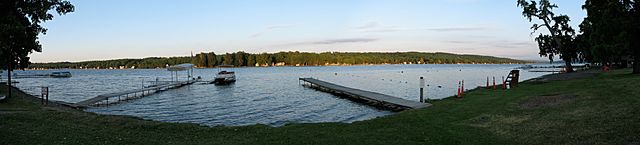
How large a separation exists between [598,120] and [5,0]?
15588 millimetres

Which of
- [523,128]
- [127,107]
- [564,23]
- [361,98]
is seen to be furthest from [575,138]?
[564,23]

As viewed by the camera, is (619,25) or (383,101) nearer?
(383,101)

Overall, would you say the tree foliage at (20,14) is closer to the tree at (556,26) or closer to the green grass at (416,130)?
the green grass at (416,130)

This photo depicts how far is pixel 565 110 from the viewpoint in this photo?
12.8 metres

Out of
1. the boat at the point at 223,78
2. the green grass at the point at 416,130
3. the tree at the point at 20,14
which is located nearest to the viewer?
the green grass at the point at 416,130

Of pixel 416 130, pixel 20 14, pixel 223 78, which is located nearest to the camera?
pixel 416 130

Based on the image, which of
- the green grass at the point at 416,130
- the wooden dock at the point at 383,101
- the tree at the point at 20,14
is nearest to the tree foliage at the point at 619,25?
the wooden dock at the point at 383,101

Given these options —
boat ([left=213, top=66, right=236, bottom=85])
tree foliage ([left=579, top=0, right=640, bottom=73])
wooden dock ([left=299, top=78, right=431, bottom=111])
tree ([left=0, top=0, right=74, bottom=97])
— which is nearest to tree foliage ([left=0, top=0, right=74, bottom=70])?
tree ([left=0, top=0, right=74, bottom=97])

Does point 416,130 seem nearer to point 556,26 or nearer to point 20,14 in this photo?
point 20,14

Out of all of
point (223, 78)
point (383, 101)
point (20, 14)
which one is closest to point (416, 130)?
point (20, 14)

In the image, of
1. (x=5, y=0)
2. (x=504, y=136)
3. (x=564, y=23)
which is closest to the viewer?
(x=504, y=136)

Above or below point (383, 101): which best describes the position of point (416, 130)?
above

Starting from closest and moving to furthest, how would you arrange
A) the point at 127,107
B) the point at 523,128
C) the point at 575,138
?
the point at 575,138 < the point at 523,128 < the point at 127,107

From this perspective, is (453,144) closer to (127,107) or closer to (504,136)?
(504,136)
